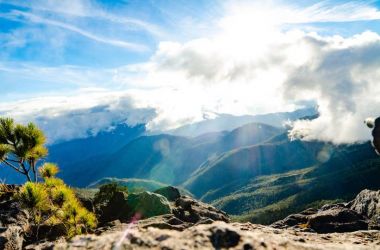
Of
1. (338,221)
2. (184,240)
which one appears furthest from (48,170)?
(338,221)

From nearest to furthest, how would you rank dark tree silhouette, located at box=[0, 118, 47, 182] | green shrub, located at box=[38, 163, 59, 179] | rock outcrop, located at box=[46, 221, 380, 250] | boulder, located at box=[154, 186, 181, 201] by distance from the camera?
rock outcrop, located at box=[46, 221, 380, 250] → dark tree silhouette, located at box=[0, 118, 47, 182] → green shrub, located at box=[38, 163, 59, 179] → boulder, located at box=[154, 186, 181, 201]

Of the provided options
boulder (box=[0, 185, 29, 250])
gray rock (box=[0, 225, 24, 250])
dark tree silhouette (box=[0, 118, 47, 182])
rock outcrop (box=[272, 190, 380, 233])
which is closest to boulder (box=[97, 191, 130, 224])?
boulder (box=[0, 185, 29, 250])

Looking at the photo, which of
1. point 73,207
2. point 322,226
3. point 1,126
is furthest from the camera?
point 322,226

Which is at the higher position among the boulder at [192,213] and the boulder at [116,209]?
the boulder at [116,209]

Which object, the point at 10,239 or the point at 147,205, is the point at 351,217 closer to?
the point at 147,205

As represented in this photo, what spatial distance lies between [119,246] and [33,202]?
1190 cm

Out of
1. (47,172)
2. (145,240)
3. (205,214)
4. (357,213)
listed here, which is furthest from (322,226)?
(145,240)

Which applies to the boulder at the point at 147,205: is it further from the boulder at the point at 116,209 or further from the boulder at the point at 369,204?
the boulder at the point at 369,204

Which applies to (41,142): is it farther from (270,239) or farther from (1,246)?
(270,239)

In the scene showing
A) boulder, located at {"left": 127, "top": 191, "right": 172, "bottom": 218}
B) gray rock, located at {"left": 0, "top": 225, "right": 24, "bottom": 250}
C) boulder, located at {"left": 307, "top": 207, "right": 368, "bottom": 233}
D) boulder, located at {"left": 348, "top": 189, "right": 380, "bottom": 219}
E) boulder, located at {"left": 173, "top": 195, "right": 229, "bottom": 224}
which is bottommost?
boulder, located at {"left": 307, "top": 207, "right": 368, "bottom": 233}

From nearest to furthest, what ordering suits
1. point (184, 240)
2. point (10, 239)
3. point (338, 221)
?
point (184, 240)
point (10, 239)
point (338, 221)

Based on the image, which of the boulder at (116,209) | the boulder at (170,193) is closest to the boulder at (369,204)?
the boulder at (116,209)

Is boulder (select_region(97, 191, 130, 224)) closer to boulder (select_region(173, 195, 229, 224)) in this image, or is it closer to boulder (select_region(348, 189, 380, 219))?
boulder (select_region(173, 195, 229, 224))

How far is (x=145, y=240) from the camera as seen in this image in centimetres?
1032
